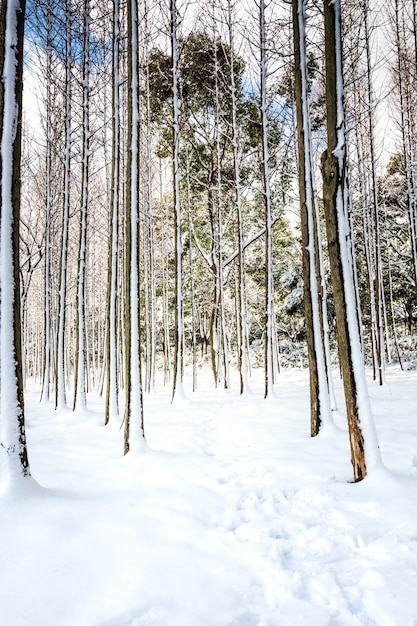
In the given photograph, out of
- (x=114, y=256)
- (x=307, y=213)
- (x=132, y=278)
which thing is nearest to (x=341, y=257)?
(x=307, y=213)

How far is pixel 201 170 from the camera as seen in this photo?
13.3 meters

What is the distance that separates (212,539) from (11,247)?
2.68 metres

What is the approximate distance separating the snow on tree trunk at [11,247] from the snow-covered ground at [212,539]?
0.34m

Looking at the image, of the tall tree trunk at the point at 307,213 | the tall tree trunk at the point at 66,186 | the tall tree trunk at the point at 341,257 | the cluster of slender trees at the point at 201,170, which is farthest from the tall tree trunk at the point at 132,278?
the tall tree trunk at the point at 66,186

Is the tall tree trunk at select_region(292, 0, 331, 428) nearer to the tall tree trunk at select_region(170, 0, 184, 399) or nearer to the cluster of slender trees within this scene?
the cluster of slender trees

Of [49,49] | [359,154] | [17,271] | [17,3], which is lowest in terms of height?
[17,271]

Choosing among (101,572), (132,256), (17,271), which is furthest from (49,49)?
(101,572)

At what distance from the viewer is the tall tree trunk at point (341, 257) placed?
3.00m

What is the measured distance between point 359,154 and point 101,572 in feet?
39.0

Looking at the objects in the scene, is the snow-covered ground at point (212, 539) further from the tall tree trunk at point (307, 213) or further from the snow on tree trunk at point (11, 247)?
the tall tree trunk at point (307, 213)

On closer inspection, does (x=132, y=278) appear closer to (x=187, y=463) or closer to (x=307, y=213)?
(x=187, y=463)

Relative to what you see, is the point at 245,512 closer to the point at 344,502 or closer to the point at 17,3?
the point at 344,502

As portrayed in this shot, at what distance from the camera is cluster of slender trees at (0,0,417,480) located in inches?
120

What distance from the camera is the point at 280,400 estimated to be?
780 cm
